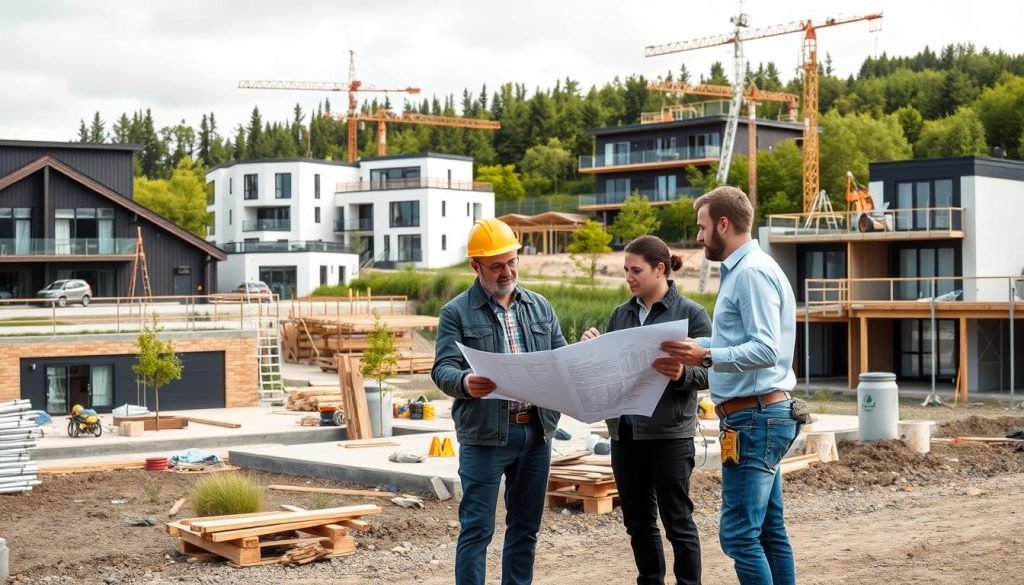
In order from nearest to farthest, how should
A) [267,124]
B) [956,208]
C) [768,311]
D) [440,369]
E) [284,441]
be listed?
[768,311]
[440,369]
[284,441]
[956,208]
[267,124]

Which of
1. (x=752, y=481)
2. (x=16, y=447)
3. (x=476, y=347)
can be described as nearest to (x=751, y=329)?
(x=752, y=481)

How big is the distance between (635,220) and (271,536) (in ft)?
197

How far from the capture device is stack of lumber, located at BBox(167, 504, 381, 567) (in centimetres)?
941

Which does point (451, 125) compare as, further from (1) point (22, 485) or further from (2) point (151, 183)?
(1) point (22, 485)

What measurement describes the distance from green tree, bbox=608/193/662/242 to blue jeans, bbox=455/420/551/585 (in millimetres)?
60939

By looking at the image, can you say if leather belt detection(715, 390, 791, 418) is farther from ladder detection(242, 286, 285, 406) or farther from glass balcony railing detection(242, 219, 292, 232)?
glass balcony railing detection(242, 219, 292, 232)

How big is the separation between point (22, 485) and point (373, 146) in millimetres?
113052

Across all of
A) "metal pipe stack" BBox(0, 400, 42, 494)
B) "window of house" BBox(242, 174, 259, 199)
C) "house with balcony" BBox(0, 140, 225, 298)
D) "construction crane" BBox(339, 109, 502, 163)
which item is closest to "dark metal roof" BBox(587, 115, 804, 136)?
"window of house" BBox(242, 174, 259, 199)

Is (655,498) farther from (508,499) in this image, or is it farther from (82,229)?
(82,229)

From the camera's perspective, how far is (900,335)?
35.2 meters

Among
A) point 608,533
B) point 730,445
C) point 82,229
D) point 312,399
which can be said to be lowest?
point 312,399

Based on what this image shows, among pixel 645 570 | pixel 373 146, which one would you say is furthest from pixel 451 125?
pixel 645 570

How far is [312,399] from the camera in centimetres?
2502

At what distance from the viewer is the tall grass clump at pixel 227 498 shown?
10695mm
